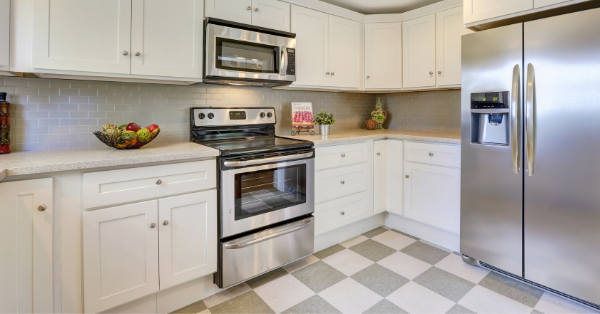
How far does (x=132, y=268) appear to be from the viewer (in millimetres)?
1646

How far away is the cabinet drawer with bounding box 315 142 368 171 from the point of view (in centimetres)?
247

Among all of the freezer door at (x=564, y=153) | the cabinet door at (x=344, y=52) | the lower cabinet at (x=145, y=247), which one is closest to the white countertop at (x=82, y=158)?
the lower cabinet at (x=145, y=247)

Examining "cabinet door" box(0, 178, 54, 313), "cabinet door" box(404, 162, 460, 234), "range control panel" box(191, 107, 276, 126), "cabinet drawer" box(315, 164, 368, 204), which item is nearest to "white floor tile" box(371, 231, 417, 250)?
"cabinet door" box(404, 162, 460, 234)

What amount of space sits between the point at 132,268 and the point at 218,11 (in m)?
1.73

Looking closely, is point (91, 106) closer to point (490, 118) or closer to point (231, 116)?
point (231, 116)

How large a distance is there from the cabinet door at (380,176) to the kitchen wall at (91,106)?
49.1 inches

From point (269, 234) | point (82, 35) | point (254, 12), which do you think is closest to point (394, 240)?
point (269, 234)

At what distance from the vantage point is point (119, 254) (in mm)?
1604

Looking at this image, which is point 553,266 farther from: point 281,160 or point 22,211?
point 22,211

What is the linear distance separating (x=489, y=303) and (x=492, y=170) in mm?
844

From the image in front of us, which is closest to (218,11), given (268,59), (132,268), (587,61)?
Result: (268,59)

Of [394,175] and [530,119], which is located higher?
[530,119]

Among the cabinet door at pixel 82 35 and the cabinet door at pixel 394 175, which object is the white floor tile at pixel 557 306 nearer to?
the cabinet door at pixel 394 175

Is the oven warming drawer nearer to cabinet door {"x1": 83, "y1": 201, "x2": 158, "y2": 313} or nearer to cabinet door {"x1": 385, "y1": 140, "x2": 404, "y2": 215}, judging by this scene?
cabinet door {"x1": 83, "y1": 201, "x2": 158, "y2": 313}
